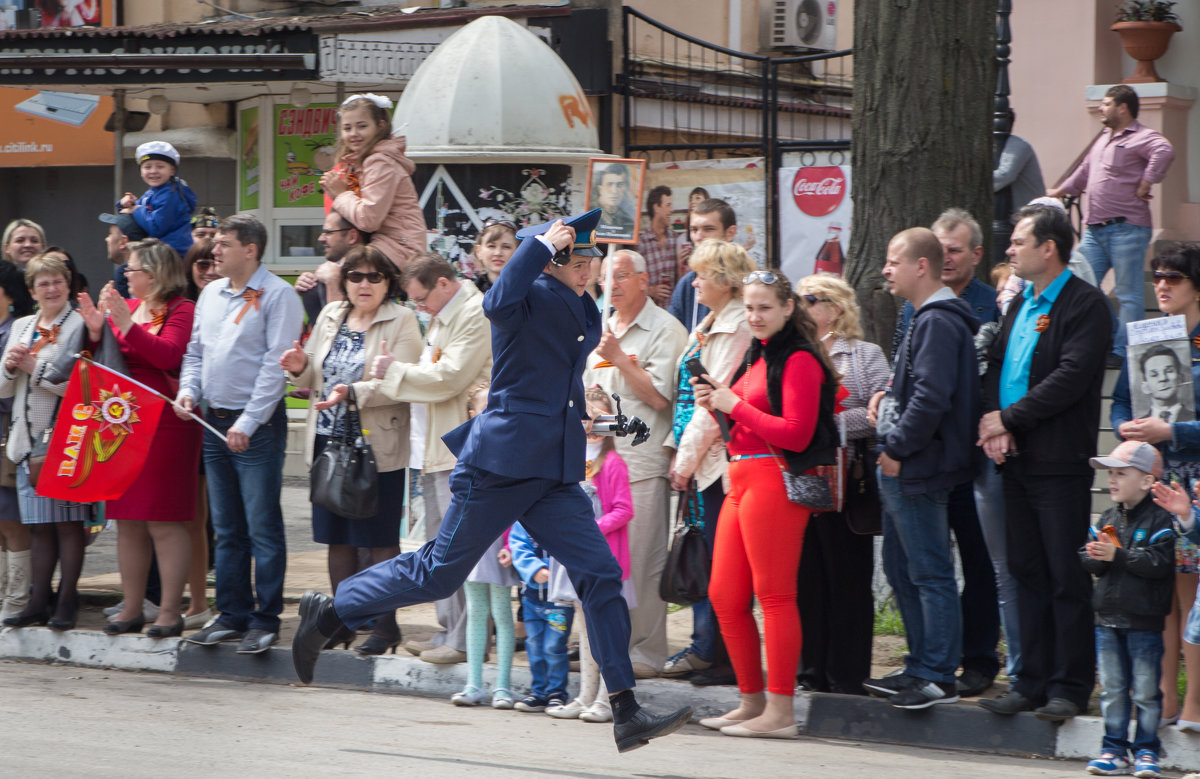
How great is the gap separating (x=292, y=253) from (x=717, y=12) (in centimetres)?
534

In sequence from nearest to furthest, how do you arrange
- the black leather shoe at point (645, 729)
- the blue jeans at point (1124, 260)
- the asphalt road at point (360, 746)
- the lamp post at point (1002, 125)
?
the black leather shoe at point (645, 729) < the asphalt road at point (360, 746) < the lamp post at point (1002, 125) < the blue jeans at point (1124, 260)

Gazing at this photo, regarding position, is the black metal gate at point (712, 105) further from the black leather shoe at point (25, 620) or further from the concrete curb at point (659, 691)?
the black leather shoe at point (25, 620)

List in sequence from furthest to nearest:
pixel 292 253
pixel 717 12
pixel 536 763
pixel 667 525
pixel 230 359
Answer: pixel 717 12, pixel 292 253, pixel 230 359, pixel 667 525, pixel 536 763

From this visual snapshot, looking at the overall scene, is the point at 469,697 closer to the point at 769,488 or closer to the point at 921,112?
the point at 769,488

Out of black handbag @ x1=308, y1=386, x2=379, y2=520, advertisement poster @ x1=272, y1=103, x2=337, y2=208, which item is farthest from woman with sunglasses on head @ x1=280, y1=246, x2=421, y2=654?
advertisement poster @ x1=272, y1=103, x2=337, y2=208

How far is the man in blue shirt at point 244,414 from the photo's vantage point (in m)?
7.75

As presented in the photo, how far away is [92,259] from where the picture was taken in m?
16.0

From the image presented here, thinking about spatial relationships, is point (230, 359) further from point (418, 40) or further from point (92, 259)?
point (92, 259)

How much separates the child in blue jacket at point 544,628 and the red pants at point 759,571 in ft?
2.60

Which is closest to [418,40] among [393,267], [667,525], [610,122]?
[610,122]

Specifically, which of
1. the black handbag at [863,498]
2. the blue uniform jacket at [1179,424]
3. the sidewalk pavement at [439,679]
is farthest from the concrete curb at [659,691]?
the blue uniform jacket at [1179,424]

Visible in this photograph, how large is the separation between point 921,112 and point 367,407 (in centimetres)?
336

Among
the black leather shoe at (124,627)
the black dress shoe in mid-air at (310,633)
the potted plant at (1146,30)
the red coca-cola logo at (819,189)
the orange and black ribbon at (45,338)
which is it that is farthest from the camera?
the potted plant at (1146,30)

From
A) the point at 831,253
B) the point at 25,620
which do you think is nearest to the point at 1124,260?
the point at 831,253
